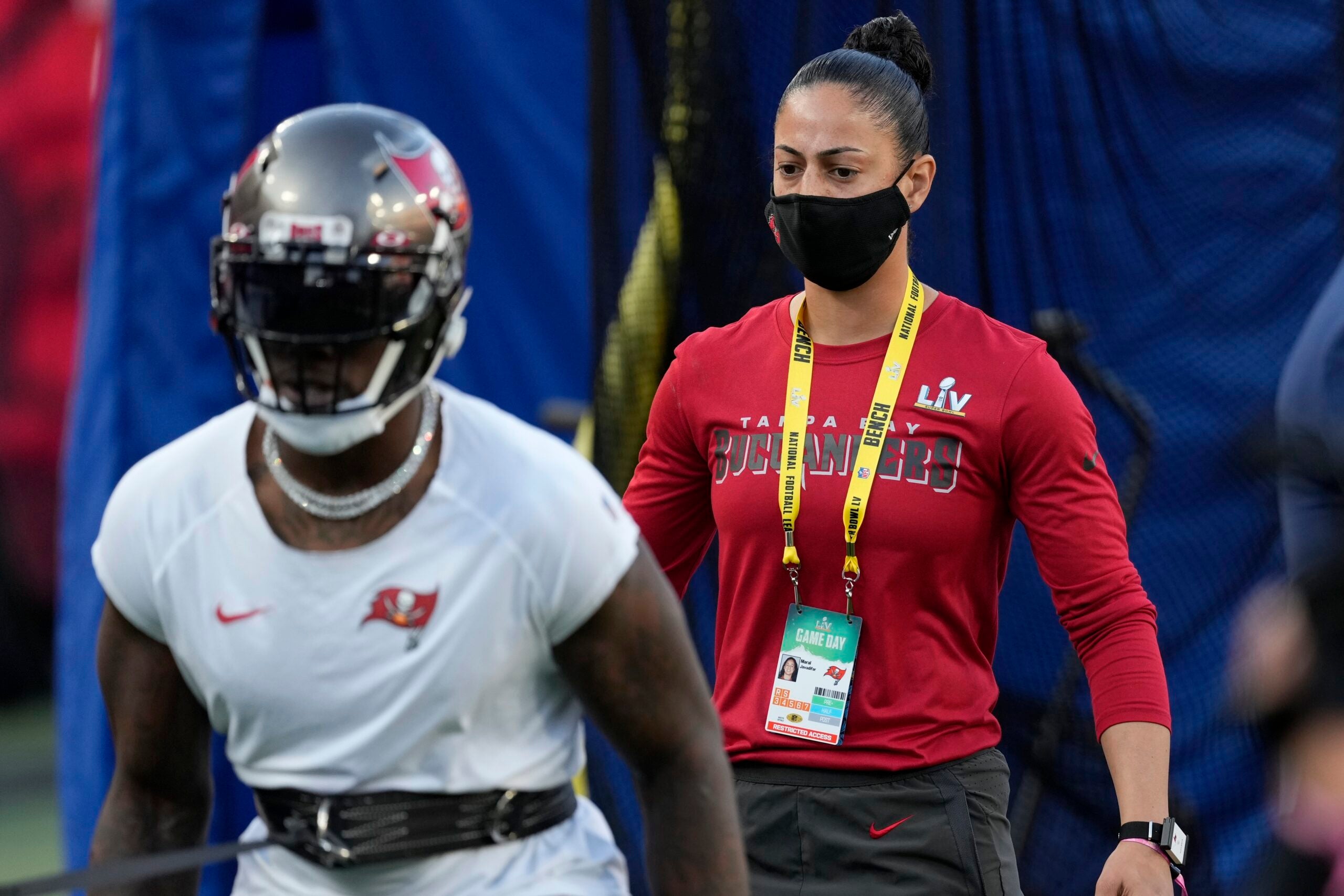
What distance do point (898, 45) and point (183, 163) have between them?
8.93ft

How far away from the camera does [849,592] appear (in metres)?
3.12

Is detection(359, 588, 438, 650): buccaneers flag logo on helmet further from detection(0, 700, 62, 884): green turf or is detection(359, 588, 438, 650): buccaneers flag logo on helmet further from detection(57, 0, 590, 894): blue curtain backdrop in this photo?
detection(0, 700, 62, 884): green turf

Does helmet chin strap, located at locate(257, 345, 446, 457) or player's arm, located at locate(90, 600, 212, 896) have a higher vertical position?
helmet chin strap, located at locate(257, 345, 446, 457)

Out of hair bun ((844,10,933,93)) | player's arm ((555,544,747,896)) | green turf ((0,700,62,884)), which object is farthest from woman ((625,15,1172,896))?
green turf ((0,700,62,884))

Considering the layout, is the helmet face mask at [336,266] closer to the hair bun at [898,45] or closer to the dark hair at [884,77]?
the dark hair at [884,77]

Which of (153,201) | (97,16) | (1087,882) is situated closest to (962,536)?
(1087,882)

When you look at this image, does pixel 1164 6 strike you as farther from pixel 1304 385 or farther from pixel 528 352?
pixel 1304 385

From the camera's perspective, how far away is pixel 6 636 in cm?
1032

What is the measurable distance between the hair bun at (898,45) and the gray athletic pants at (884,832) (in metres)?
1.34

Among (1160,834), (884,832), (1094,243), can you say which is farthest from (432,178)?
(1094,243)

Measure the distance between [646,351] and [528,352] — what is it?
67.3 inches

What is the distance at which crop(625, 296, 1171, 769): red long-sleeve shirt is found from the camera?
10.1 feet

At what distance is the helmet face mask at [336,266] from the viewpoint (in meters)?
2.21

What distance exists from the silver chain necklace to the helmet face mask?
100mm
